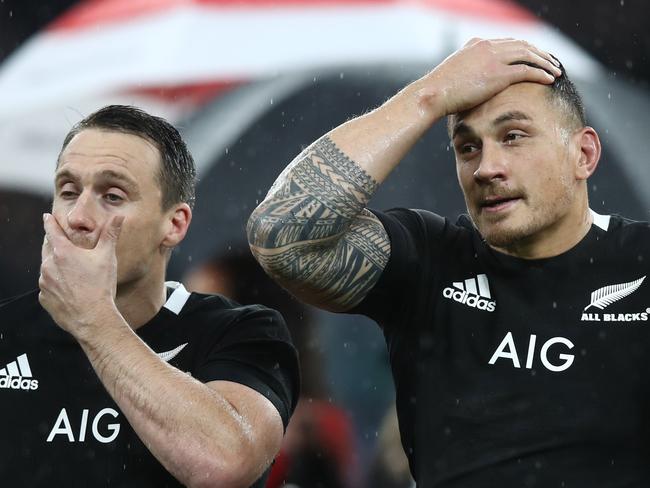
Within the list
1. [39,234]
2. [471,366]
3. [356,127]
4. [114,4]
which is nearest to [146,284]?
[356,127]

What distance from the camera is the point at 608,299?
9.75ft

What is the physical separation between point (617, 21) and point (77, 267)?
5.55 m

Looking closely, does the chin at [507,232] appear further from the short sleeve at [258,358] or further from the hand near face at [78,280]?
the hand near face at [78,280]

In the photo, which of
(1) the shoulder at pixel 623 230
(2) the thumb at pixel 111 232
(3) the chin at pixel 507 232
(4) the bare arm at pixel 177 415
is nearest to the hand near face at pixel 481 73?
(3) the chin at pixel 507 232

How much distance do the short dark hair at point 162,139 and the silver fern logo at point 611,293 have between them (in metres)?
1.30

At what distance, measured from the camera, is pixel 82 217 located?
2994 mm

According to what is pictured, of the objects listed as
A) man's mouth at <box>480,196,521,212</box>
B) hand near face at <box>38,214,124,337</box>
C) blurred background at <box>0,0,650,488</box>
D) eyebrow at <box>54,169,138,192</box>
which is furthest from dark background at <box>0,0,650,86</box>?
hand near face at <box>38,214,124,337</box>

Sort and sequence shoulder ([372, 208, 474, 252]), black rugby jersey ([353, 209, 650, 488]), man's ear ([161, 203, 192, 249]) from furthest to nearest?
man's ear ([161, 203, 192, 249])
shoulder ([372, 208, 474, 252])
black rugby jersey ([353, 209, 650, 488])

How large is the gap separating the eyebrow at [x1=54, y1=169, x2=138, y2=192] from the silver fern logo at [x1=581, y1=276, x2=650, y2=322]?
4.45 feet

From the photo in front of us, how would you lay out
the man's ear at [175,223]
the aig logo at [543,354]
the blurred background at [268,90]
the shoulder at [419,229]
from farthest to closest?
1. the blurred background at [268,90]
2. the man's ear at [175,223]
3. the shoulder at [419,229]
4. the aig logo at [543,354]

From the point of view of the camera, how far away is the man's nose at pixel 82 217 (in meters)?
2.99

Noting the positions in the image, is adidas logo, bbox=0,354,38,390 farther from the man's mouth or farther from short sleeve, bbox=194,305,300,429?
the man's mouth

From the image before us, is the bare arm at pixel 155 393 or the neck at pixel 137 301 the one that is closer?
the bare arm at pixel 155 393

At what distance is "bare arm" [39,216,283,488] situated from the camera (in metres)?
2.69
